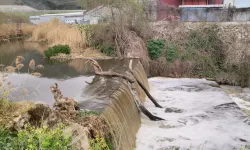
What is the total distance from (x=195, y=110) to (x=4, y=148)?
25.3ft

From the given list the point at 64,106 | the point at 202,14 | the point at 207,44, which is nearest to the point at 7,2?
the point at 202,14

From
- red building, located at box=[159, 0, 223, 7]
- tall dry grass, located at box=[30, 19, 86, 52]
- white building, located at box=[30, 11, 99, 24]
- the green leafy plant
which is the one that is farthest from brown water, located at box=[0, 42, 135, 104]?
red building, located at box=[159, 0, 223, 7]

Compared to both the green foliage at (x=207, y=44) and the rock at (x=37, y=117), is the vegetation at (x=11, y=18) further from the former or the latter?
the rock at (x=37, y=117)

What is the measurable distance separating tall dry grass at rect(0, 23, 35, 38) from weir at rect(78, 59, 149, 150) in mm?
19372

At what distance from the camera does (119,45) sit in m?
16.4

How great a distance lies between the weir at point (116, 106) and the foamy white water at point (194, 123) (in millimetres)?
427

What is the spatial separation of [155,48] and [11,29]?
1606cm

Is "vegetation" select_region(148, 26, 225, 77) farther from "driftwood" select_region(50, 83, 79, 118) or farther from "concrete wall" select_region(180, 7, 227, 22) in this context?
"driftwood" select_region(50, 83, 79, 118)

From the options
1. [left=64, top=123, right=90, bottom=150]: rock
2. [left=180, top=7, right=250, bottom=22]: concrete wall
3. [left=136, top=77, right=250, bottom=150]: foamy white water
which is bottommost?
[left=136, top=77, right=250, bottom=150]: foamy white water

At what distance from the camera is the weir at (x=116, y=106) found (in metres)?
6.70

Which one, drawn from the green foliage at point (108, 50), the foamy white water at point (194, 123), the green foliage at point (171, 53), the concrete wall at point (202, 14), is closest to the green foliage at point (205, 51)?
the green foliage at point (171, 53)

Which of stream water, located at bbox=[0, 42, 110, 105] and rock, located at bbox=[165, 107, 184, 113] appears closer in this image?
stream water, located at bbox=[0, 42, 110, 105]

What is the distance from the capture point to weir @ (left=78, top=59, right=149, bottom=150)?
6703 mm

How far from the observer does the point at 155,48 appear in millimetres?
16438
